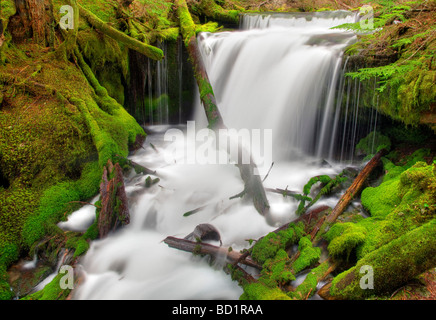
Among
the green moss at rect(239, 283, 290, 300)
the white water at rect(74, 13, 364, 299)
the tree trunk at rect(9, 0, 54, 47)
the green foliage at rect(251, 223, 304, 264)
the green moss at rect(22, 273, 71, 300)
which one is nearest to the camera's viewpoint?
the green moss at rect(239, 283, 290, 300)

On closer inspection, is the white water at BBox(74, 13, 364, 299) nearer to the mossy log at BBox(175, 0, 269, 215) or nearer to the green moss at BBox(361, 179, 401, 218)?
the mossy log at BBox(175, 0, 269, 215)

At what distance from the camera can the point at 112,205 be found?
4.29 m

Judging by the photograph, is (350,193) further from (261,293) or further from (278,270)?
(261,293)

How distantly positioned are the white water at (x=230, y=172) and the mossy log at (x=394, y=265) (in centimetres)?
125

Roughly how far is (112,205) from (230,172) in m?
2.56

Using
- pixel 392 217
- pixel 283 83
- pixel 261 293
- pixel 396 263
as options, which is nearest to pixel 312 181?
pixel 392 217

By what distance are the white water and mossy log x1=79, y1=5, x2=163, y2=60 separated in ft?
7.03

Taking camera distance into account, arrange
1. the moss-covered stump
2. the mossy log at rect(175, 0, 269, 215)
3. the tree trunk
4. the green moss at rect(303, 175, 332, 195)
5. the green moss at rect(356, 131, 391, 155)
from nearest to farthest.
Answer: the moss-covered stump
the mossy log at rect(175, 0, 269, 215)
the green moss at rect(303, 175, 332, 195)
the green moss at rect(356, 131, 391, 155)
the tree trunk

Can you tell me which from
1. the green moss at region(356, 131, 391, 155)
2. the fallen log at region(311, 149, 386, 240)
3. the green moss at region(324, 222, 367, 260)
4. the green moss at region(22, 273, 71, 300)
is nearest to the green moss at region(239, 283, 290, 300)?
the green moss at region(324, 222, 367, 260)

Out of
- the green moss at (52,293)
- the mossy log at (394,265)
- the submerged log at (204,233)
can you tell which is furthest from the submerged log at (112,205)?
the mossy log at (394,265)

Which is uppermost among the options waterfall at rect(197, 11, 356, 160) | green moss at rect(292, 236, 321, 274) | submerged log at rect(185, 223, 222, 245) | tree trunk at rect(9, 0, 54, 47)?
tree trunk at rect(9, 0, 54, 47)

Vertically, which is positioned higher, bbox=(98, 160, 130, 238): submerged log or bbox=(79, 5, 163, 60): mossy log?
bbox=(79, 5, 163, 60): mossy log

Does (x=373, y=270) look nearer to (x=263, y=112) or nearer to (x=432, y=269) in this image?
(x=432, y=269)

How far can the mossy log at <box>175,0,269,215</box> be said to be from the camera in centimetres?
469
